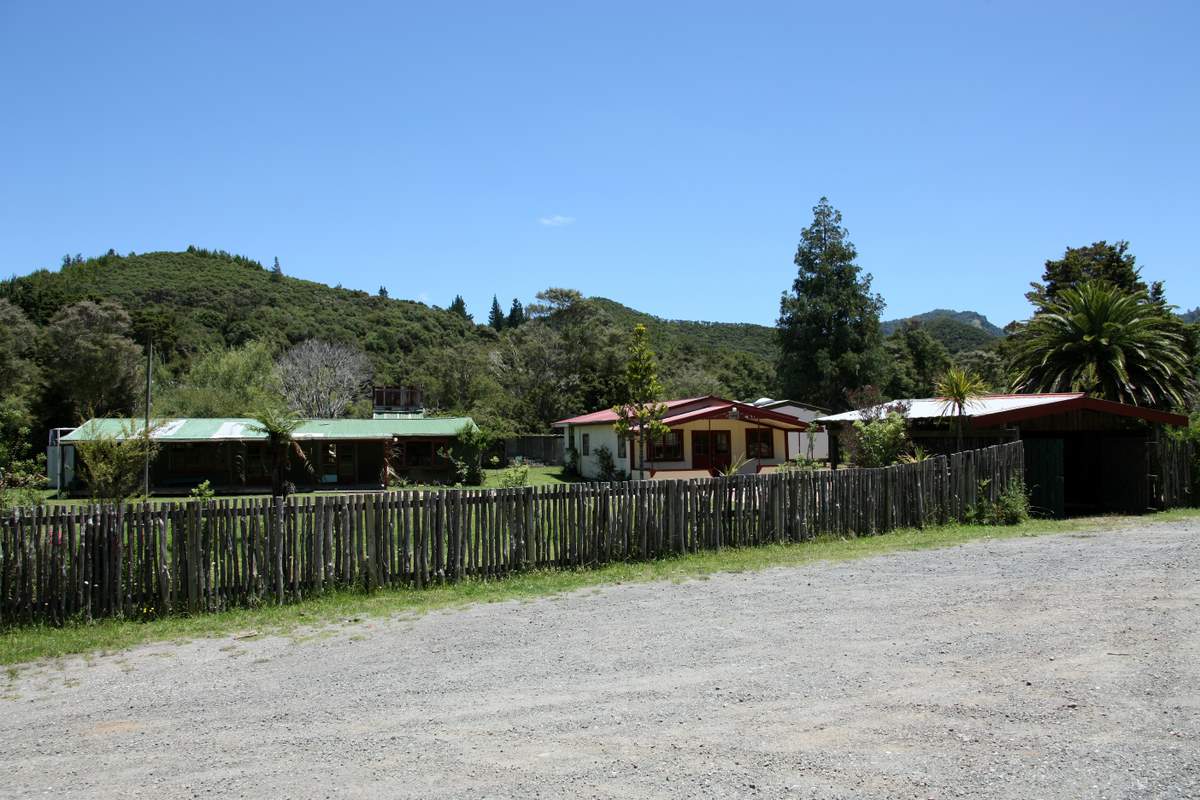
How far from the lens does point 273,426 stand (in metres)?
28.3

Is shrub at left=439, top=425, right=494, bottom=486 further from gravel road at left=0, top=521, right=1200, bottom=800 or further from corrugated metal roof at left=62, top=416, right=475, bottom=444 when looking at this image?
gravel road at left=0, top=521, right=1200, bottom=800

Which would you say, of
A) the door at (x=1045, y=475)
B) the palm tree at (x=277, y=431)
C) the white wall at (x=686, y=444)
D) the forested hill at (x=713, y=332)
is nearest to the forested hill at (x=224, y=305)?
the forested hill at (x=713, y=332)

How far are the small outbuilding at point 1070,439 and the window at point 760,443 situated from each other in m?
14.4

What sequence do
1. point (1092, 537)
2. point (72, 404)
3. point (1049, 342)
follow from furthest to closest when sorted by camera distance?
point (72, 404)
point (1049, 342)
point (1092, 537)

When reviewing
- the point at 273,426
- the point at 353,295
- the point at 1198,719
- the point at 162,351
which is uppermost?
the point at 353,295

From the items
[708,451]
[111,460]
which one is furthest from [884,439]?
[708,451]

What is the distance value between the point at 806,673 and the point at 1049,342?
21377mm

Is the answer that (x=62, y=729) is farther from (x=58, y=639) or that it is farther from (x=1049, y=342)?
(x=1049, y=342)

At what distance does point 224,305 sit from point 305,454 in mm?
54217

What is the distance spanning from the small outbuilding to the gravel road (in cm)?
878

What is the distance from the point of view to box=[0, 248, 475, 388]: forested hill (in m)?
67.9

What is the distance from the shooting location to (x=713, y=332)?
112 meters

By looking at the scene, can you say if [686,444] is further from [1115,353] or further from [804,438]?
[1115,353]

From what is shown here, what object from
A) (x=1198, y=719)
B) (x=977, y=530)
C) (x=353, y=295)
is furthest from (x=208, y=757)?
(x=353, y=295)
